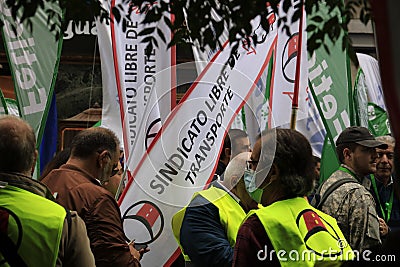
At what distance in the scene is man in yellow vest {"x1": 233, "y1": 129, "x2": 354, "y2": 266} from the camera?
301 cm

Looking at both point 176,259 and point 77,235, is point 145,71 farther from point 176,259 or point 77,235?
point 77,235

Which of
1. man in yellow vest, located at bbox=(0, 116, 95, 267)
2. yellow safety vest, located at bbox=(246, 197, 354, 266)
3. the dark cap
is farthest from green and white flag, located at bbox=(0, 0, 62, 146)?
yellow safety vest, located at bbox=(246, 197, 354, 266)

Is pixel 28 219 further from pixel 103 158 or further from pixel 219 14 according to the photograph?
pixel 103 158

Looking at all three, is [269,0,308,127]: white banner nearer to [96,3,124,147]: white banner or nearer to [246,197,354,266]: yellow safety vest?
[96,3,124,147]: white banner

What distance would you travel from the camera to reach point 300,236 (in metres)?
3.05

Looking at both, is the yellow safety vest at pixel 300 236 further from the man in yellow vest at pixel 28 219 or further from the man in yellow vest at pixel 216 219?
the man in yellow vest at pixel 216 219

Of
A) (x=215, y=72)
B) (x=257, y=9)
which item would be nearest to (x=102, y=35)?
(x=215, y=72)

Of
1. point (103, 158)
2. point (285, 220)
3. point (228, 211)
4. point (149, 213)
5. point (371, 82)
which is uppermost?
point (371, 82)

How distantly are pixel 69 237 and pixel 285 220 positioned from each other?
920 mm

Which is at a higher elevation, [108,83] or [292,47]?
[292,47]

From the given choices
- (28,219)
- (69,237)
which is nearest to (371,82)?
(69,237)

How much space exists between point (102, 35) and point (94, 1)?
11.0ft

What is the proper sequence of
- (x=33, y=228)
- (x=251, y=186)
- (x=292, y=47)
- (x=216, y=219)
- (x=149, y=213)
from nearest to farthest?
(x=33, y=228), (x=251, y=186), (x=216, y=219), (x=149, y=213), (x=292, y=47)

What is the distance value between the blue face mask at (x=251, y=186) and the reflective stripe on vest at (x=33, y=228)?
1.08m
